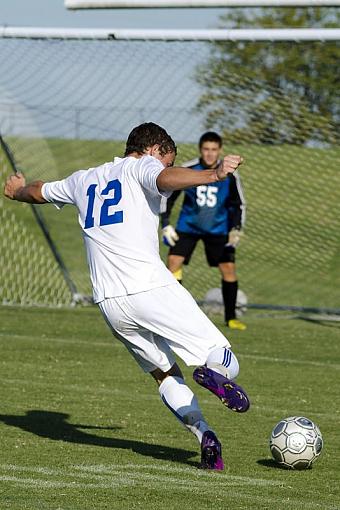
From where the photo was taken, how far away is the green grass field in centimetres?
583

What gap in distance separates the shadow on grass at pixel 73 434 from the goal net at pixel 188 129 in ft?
22.9

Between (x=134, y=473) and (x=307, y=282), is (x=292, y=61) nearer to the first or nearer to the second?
(x=307, y=282)

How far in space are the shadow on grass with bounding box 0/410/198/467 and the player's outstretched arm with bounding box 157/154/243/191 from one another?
63.5 inches

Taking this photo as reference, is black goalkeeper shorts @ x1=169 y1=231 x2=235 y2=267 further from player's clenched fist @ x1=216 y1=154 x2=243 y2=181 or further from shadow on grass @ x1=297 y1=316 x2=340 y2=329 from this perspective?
player's clenched fist @ x1=216 y1=154 x2=243 y2=181

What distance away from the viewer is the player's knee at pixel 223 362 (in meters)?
6.30

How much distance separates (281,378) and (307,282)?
28.3ft

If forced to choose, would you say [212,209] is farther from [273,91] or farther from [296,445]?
[296,445]

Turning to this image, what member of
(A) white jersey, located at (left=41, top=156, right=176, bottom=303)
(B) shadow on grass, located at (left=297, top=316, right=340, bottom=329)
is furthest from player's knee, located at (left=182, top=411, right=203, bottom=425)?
(B) shadow on grass, located at (left=297, top=316, right=340, bottom=329)

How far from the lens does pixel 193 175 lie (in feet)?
19.7

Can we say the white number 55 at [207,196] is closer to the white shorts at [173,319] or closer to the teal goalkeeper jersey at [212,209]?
the teal goalkeeper jersey at [212,209]

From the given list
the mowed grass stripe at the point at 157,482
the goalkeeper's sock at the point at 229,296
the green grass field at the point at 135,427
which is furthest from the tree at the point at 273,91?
the mowed grass stripe at the point at 157,482

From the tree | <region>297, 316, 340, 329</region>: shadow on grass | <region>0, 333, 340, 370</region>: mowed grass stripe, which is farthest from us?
the tree

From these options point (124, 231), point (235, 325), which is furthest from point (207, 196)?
point (124, 231)

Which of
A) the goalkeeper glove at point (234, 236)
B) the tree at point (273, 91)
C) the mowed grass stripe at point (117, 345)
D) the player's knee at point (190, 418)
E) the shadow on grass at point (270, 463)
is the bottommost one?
the shadow on grass at point (270, 463)
